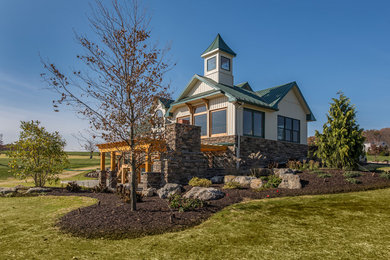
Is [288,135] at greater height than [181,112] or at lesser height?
lesser

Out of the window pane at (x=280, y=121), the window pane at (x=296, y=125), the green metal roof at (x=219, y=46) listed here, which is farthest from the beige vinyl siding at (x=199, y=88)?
the window pane at (x=296, y=125)

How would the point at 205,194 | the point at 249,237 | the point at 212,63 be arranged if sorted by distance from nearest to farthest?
the point at 249,237 → the point at 205,194 → the point at 212,63

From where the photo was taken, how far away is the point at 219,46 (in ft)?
55.2

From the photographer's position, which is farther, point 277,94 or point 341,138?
point 277,94

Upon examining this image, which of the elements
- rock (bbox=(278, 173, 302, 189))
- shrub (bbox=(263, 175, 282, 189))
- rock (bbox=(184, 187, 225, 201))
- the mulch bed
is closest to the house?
shrub (bbox=(263, 175, 282, 189))

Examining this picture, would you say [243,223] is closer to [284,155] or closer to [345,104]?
[345,104]

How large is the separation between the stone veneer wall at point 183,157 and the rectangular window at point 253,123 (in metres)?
4.15

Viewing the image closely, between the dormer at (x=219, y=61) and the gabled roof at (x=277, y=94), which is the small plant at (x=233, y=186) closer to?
the gabled roof at (x=277, y=94)

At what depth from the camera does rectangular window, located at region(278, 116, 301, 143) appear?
59.0 ft

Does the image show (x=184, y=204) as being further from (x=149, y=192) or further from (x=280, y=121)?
(x=280, y=121)

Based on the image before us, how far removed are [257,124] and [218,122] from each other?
8.19ft

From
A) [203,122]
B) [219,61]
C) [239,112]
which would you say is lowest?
[203,122]

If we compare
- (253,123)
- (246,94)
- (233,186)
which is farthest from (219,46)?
(233,186)

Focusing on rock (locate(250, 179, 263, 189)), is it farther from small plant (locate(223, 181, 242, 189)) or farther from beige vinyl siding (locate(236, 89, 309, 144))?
beige vinyl siding (locate(236, 89, 309, 144))
